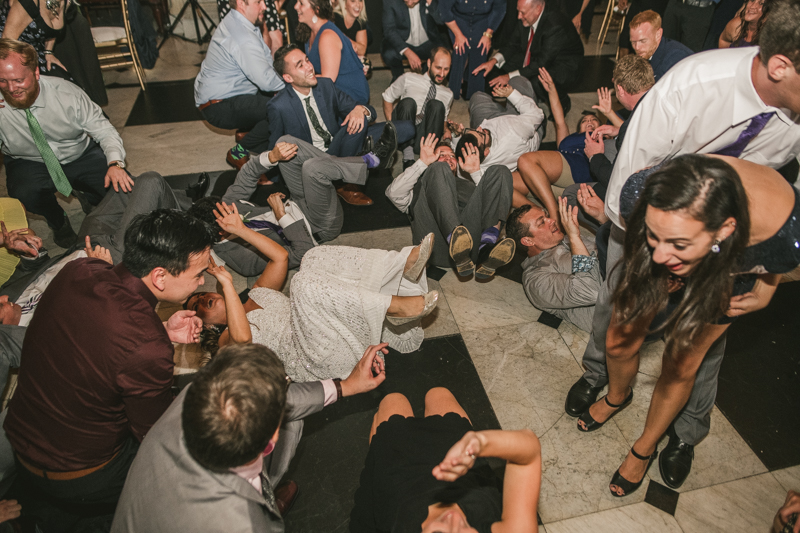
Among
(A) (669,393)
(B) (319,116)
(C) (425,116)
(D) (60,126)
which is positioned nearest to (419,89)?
(C) (425,116)

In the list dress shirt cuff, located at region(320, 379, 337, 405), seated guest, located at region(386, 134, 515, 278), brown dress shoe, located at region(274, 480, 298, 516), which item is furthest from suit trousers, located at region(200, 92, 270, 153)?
brown dress shoe, located at region(274, 480, 298, 516)

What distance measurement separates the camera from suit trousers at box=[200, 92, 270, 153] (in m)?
3.70

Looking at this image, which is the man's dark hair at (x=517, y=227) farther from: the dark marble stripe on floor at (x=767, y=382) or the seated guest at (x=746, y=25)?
the seated guest at (x=746, y=25)

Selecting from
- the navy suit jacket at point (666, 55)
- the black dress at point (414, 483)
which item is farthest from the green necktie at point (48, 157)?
the navy suit jacket at point (666, 55)

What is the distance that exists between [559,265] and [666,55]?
1.97m

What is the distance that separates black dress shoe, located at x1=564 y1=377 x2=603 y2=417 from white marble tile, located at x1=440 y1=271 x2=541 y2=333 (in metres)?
0.52

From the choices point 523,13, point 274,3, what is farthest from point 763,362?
point 274,3

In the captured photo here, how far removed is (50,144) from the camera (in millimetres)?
3035

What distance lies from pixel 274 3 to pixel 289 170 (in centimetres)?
267

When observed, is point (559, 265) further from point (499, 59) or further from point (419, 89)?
point (499, 59)

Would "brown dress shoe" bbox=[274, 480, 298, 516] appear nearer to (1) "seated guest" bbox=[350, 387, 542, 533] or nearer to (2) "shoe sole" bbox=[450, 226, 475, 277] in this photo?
(1) "seated guest" bbox=[350, 387, 542, 533]

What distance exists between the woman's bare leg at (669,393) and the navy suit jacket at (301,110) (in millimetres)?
2601

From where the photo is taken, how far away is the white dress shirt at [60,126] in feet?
9.48

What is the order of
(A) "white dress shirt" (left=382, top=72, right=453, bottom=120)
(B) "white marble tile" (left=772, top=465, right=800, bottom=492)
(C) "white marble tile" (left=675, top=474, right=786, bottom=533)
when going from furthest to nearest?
(A) "white dress shirt" (left=382, top=72, right=453, bottom=120) → (B) "white marble tile" (left=772, top=465, right=800, bottom=492) → (C) "white marble tile" (left=675, top=474, right=786, bottom=533)
